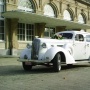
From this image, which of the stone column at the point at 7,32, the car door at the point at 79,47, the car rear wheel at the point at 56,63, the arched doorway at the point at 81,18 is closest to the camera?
the car rear wheel at the point at 56,63

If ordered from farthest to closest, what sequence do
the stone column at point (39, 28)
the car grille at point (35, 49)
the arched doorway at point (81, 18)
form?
the arched doorway at point (81, 18), the stone column at point (39, 28), the car grille at point (35, 49)

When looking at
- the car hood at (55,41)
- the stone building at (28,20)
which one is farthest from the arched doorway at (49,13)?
the car hood at (55,41)

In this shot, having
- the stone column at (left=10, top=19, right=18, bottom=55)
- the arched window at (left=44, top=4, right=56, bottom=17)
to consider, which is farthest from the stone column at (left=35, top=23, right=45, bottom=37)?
the stone column at (left=10, top=19, right=18, bottom=55)

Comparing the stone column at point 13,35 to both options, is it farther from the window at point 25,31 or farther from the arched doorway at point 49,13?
the arched doorway at point 49,13

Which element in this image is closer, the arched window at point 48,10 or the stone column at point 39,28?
the stone column at point 39,28

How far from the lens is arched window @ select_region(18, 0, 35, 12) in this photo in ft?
100

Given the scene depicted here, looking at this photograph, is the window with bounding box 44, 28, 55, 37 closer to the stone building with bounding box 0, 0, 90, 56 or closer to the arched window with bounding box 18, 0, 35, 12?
the stone building with bounding box 0, 0, 90, 56

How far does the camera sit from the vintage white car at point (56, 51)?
13.2m

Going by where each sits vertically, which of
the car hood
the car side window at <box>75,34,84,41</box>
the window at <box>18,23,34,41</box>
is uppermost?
the window at <box>18,23,34,41</box>

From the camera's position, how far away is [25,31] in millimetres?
30797

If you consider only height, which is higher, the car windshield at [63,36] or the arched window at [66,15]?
the arched window at [66,15]

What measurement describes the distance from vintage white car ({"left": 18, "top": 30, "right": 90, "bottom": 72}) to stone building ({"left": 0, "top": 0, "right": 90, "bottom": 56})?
10.7 m

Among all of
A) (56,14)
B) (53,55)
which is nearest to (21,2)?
(56,14)

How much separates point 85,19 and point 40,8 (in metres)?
13.2
